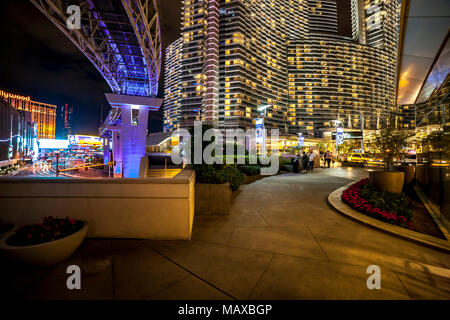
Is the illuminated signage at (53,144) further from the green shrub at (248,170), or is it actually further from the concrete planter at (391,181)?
the concrete planter at (391,181)

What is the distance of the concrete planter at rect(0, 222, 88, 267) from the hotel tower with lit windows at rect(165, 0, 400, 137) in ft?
338

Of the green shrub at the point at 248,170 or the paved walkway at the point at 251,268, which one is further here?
the green shrub at the point at 248,170

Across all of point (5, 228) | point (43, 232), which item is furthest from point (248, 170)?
point (5, 228)

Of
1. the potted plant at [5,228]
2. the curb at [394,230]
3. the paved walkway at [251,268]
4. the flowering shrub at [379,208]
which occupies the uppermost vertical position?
the potted plant at [5,228]

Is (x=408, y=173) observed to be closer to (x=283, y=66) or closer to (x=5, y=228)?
(x=5, y=228)

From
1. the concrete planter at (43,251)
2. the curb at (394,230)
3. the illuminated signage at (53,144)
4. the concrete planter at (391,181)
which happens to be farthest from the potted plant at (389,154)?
the illuminated signage at (53,144)

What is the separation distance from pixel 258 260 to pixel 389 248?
2.71 meters

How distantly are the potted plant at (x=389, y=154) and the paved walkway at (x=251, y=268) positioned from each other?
394cm

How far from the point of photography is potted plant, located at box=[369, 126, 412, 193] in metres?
7.31

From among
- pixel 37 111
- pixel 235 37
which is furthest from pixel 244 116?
pixel 37 111

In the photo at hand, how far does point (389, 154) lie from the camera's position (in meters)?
8.10

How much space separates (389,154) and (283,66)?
140 m

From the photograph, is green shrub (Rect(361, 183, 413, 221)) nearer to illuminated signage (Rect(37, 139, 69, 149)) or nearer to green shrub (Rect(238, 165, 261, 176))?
green shrub (Rect(238, 165, 261, 176))

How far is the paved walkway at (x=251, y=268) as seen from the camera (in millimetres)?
2531
